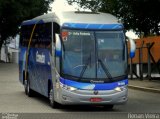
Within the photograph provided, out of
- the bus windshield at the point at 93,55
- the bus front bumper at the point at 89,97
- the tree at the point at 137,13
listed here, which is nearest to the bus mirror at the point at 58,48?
the bus windshield at the point at 93,55

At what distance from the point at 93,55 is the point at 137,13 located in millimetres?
7883

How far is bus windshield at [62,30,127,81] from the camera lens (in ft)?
52.5

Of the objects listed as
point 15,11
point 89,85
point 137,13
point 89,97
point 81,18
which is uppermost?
point 81,18

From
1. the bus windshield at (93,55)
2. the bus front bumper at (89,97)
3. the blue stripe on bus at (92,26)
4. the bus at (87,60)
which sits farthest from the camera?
the blue stripe on bus at (92,26)

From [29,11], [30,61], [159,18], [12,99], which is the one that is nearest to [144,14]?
[159,18]

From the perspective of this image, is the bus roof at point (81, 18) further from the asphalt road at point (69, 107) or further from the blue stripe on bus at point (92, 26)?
the asphalt road at point (69, 107)

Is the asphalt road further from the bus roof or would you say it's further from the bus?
the bus roof

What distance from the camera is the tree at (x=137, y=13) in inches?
891

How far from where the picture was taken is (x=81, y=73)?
15.9 meters

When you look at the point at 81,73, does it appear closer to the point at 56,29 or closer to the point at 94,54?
the point at 94,54

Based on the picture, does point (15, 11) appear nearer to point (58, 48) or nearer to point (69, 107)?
point (69, 107)

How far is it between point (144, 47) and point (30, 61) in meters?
10.8

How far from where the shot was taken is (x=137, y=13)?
23.5 m

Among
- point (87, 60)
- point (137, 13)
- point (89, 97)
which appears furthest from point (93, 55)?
point (137, 13)
